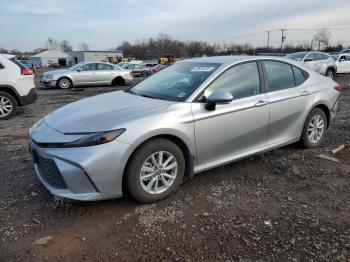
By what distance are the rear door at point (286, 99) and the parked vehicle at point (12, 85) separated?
20.7 feet

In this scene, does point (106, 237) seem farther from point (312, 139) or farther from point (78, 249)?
point (312, 139)

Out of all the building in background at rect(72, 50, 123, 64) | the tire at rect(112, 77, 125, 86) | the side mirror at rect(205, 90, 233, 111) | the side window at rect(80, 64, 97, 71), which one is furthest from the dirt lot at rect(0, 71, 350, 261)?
the building in background at rect(72, 50, 123, 64)

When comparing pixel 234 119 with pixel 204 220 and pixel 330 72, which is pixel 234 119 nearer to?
pixel 204 220

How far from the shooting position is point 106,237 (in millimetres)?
3201

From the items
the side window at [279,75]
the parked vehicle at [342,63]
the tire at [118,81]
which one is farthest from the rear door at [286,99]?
the parked vehicle at [342,63]

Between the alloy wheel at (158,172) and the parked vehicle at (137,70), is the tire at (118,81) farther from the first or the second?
the alloy wheel at (158,172)

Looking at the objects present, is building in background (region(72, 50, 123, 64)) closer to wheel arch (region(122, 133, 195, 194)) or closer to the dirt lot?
the dirt lot

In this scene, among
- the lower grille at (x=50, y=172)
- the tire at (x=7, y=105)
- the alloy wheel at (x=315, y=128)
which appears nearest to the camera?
the lower grille at (x=50, y=172)

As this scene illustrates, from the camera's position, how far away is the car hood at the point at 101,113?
3.54m

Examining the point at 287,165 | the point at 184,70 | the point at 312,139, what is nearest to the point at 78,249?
the point at 184,70

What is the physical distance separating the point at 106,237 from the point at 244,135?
2.13 m

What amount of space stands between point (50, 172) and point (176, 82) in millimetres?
1939

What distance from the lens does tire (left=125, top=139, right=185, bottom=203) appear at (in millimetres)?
3551

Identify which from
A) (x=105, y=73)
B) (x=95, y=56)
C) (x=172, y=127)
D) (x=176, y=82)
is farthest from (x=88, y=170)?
(x=95, y=56)
